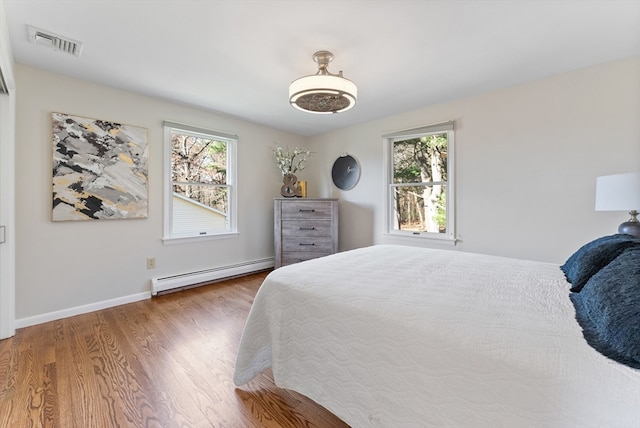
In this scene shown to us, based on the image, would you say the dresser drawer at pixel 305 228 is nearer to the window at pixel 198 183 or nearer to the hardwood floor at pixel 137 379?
the window at pixel 198 183

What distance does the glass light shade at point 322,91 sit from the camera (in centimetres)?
193

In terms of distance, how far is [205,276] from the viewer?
11.4 ft

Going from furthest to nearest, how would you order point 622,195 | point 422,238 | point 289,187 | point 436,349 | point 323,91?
A: point 289,187
point 422,238
point 323,91
point 622,195
point 436,349

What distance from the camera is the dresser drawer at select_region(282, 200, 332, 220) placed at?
12.6 feet

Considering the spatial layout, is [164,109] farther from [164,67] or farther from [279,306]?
[279,306]

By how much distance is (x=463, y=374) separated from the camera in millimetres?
836

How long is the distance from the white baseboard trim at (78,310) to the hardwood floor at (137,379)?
89 millimetres

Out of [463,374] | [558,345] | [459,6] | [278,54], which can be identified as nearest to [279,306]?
[463,374]

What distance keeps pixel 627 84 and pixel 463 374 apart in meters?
2.89

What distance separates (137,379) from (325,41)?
8.29ft

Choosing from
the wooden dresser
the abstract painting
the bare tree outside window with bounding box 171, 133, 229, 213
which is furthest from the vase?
the abstract painting

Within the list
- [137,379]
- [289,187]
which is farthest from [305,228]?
[137,379]

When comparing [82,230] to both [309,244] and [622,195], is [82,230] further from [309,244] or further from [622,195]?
A: [622,195]

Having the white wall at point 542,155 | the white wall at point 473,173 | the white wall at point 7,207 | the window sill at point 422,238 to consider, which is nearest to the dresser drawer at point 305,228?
the window sill at point 422,238
